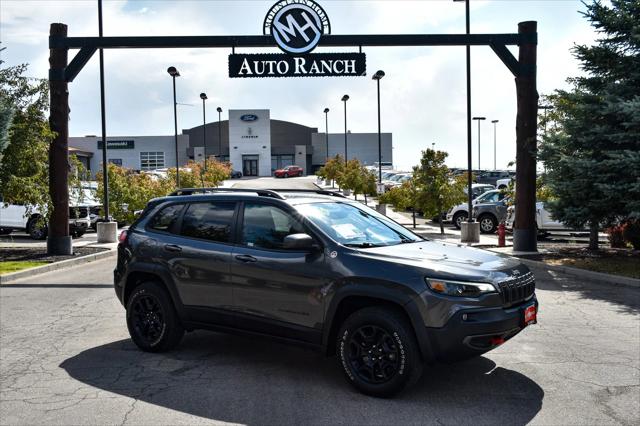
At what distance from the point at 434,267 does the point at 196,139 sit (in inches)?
3818

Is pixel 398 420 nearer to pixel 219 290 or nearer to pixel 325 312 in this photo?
pixel 325 312

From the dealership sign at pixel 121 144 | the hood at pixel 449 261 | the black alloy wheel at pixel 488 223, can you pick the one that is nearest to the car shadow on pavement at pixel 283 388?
the hood at pixel 449 261

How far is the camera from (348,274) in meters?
5.57

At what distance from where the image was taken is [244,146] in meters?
88.2

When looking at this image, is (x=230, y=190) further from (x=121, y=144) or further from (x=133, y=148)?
(x=121, y=144)

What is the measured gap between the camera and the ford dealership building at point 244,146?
3472 inches

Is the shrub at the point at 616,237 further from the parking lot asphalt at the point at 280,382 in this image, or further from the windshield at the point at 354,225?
the windshield at the point at 354,225

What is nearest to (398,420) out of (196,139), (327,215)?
(327,215)

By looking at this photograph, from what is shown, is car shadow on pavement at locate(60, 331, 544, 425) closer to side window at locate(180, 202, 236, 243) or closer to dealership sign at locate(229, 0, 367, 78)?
side window at locate(180, 202, 236, 243)

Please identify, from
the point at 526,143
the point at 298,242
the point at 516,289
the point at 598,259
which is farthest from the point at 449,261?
the point at 526,143

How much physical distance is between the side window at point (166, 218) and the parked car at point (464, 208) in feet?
66.0

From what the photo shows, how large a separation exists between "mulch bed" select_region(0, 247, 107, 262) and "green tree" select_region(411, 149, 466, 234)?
12.3m

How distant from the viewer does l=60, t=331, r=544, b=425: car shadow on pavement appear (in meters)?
5.14

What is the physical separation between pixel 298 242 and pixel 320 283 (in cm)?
42
